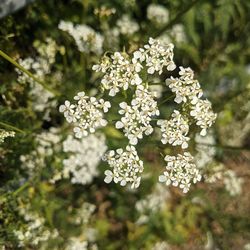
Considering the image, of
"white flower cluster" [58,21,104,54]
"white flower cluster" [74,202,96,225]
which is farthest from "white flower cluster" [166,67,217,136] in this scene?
"white flower cluster" [74,202,96,225]

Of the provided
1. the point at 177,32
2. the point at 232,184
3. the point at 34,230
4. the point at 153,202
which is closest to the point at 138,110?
the point at 34,230

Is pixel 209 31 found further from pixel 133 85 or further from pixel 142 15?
pixel 133 85

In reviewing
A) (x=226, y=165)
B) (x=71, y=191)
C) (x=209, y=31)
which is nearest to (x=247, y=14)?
(x=209, y=31)

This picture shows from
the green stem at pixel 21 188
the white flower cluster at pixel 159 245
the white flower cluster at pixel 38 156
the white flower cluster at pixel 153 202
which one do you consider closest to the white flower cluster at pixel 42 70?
the white flower cluster at pixel 38 156

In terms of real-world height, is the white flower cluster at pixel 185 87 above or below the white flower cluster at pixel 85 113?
above

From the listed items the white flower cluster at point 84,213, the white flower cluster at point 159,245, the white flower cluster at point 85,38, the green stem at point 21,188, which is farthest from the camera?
the white flower cluster at point 159,245

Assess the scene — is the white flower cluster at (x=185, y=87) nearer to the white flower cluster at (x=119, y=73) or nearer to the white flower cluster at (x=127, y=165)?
the white flower cluster at (x=119, y=73)

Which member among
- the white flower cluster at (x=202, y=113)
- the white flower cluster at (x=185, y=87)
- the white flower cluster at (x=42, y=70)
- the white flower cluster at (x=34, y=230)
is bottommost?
the white flower cluster at (x=34, y=230)

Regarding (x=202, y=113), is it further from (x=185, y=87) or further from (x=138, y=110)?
(x=138, y=110)
